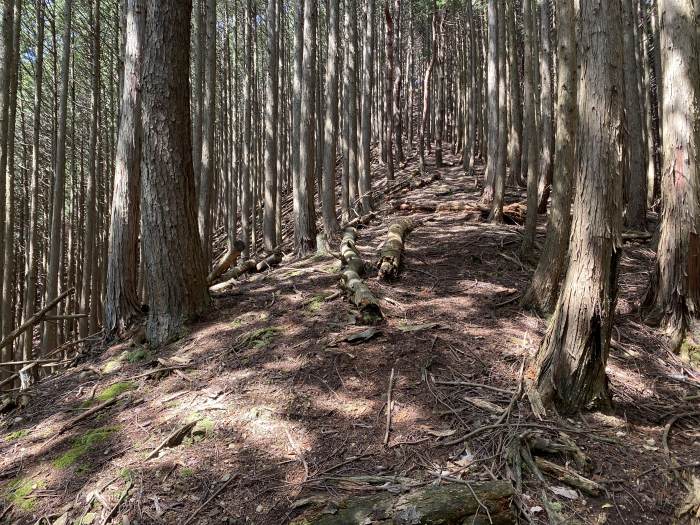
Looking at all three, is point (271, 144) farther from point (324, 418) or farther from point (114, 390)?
point (324, 418)

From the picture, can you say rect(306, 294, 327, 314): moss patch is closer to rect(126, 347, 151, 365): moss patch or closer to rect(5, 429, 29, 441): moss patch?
rect(126, 347, 151, 365): moss patch

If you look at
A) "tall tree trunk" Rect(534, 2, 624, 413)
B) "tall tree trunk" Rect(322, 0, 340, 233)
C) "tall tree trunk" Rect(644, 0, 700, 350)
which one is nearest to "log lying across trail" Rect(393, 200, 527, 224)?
"tall tree trunk" Rect(322, 0, 340, 233)

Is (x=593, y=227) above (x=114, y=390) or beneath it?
above

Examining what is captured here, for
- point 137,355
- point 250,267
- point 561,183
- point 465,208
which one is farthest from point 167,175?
point 465,208

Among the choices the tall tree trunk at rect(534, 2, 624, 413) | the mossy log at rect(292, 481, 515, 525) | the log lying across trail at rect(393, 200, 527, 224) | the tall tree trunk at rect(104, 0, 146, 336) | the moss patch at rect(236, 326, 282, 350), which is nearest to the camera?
the mossy log at rect(292, 481, 515, 525)

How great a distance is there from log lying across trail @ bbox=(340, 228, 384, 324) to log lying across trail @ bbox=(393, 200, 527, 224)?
381cm

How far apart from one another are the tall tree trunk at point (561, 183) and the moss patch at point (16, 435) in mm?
4770

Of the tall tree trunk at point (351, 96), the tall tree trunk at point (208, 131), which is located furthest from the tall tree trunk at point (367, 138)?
the tall tree trunk at point (208, 131)

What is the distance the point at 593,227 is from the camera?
3.13m

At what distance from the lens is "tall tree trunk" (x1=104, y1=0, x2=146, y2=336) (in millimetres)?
5551

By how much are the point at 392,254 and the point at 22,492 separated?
172 inches

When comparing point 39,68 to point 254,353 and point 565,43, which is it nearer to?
point 254,353

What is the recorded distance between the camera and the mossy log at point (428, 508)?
88.5 inches

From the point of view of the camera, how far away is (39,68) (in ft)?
32.1
